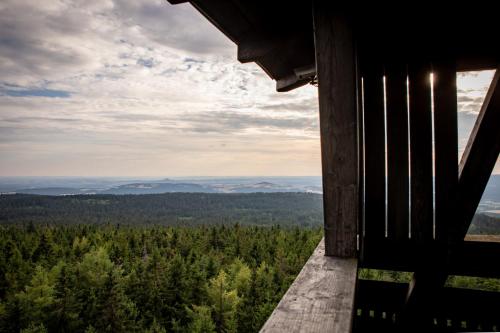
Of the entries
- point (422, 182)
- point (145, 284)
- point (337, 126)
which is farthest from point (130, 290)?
point (337, 126)

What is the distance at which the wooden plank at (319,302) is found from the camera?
1.11 meters

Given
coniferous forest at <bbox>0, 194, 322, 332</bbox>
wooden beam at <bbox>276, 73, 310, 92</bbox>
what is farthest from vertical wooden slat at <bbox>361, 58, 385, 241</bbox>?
coniferous forest at <bbox>0, 194, 322, 332</bbox>

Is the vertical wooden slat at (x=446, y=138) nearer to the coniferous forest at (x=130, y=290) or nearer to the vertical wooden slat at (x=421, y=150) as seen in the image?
the vertical wooden slat at (x=421, y=150)

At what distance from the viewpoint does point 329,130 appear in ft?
5.87

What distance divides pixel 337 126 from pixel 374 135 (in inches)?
15.7

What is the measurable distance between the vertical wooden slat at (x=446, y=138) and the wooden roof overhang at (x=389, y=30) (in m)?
0.14

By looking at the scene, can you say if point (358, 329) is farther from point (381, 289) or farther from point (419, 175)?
point (419, 175)

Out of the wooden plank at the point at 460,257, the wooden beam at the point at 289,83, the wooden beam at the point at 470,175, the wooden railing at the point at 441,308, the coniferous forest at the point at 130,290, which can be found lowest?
the coniferous forest at the point at 130,290

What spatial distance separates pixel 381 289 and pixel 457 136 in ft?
3.94

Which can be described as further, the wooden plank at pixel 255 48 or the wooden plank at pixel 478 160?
the wooden plank at pixel 255 48

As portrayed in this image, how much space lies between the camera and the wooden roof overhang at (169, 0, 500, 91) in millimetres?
Result: 1948

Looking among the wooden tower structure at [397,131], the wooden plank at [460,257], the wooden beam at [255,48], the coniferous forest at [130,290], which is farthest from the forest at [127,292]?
the wooden beam at [255,48]

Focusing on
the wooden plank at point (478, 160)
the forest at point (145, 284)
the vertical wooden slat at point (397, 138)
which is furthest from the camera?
A: the forest at point (145, 284)

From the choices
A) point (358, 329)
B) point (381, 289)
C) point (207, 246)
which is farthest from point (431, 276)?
point (207, 246)
